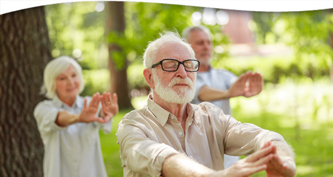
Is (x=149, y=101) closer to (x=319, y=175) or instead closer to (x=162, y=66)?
(x=162, y=66)

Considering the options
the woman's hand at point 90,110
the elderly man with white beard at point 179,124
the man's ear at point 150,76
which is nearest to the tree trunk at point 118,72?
the woman's hand at point 90,110

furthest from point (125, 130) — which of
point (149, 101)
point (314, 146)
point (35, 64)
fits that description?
point (314, 146)

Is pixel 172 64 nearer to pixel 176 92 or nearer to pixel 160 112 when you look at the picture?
pixel 176 92

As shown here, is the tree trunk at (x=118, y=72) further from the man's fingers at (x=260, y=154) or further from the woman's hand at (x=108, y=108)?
the man's fingers at (x=260, y=154)

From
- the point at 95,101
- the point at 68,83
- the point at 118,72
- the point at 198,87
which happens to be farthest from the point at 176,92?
the point at 118,72

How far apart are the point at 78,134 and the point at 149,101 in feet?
4.64

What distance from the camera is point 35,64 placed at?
→ 4.40 metres

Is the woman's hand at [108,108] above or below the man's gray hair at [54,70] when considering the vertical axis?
below

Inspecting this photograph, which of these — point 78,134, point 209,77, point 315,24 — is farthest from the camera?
point 315,24

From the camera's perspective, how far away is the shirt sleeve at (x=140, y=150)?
5.60 ft

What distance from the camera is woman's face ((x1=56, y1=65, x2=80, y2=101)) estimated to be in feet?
11.3

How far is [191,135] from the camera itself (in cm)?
216

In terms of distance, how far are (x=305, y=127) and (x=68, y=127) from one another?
6928 millimetres

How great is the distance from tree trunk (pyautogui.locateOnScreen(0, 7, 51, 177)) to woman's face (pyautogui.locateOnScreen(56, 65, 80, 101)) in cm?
99
